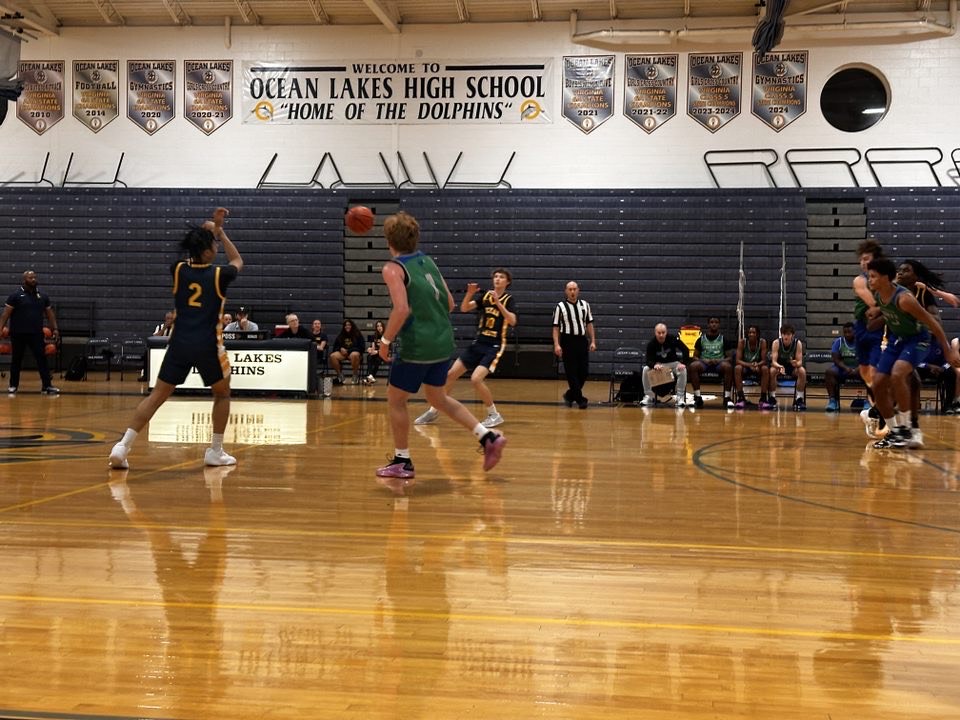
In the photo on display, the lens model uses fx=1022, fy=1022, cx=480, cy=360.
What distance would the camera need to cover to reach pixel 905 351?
9.12 m

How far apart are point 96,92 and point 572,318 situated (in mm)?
13004

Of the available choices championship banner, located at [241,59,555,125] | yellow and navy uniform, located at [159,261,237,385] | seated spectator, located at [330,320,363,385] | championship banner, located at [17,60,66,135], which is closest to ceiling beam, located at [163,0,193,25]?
championship banner, located at [241,59,555,125]

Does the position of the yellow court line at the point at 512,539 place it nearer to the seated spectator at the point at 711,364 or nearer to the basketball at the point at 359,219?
the basketball at the point at 359,219

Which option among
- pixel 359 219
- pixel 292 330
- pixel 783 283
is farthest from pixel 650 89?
pixel 359 219

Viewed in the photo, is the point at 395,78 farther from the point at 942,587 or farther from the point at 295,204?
the point at 942,587

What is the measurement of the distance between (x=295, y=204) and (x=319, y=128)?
1700 mm

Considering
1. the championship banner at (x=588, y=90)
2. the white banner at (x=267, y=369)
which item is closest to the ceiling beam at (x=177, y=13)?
the championship banner at (x=588, y=90)

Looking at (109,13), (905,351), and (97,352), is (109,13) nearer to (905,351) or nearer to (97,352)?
(97,352)

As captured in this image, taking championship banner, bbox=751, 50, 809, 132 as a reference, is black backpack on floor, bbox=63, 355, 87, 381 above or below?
below

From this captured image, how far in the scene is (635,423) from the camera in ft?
38.7

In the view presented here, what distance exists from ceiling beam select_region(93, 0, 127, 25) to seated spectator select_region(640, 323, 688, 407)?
46.1 feet

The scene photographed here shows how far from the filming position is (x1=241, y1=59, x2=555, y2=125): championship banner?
20891mm

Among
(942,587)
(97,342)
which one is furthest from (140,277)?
(942,587)

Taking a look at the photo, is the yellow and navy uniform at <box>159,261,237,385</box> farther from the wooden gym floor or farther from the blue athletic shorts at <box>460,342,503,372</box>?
the blue athletic shorts at <box>460,342,503,372</box>
